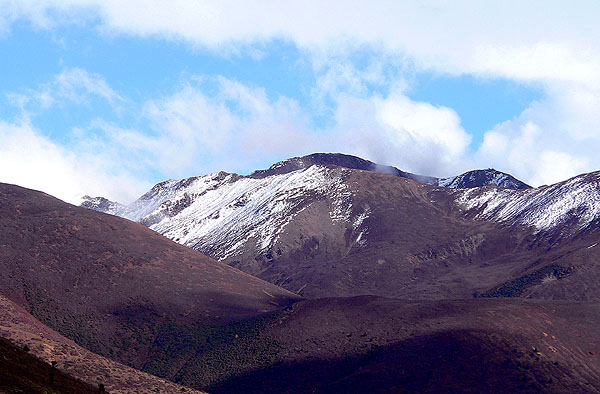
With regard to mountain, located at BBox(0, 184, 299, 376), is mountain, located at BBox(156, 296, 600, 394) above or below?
below

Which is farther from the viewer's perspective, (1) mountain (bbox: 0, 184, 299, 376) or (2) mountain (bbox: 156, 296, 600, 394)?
(1) mountain (bbox: 0, 184, 299, 376)

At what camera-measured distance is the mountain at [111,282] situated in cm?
14012

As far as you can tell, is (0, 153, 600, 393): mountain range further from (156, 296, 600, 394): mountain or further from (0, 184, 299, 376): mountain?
(0, 184, 299, 376): mountain

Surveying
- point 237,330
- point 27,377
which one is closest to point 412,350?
point 237,330

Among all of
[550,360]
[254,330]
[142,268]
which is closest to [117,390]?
[254,330]

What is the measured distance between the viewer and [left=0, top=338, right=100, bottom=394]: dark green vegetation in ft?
136

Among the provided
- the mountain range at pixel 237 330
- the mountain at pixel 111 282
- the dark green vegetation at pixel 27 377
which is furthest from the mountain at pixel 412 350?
the dark green vegetation at pixel 27 377

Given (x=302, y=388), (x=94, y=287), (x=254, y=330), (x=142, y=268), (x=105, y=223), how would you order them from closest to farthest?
(x=302, y=388) → (x=254, y=330) → (x=94, y=287) → (x=142, y=268) → (x=105, y=223)

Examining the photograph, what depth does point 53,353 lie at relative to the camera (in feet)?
293

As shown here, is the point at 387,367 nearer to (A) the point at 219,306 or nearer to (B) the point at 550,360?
(B) the point at 550,360

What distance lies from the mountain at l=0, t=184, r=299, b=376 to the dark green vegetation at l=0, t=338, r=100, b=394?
266 ft

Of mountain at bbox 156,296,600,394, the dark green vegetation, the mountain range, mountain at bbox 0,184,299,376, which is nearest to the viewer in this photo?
the dark green vegetation

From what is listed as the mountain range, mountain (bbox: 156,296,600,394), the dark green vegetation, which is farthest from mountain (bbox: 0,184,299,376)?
the dark green vegetation

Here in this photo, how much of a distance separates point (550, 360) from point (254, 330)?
165 ft
